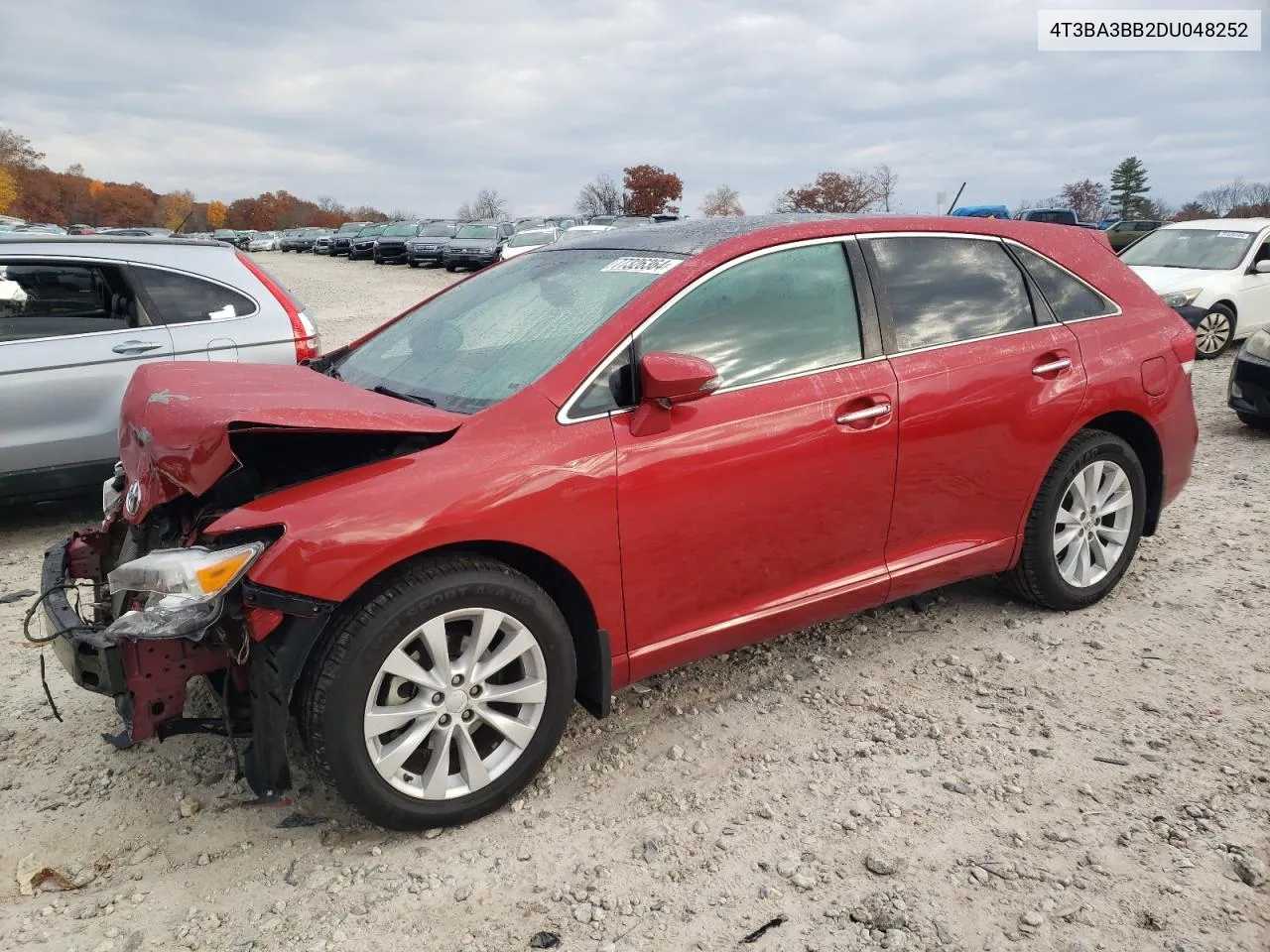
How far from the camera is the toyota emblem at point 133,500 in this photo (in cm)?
276

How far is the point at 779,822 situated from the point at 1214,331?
10.3 metres

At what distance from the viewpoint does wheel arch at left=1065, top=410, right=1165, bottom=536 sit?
3988 mm

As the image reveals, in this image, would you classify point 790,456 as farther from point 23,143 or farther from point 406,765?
point 23,143

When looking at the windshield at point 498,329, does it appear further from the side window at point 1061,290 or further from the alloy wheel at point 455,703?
the side window at point 1061,290

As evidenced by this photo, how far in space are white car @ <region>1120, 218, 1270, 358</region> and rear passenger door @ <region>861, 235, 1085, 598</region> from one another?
762cm

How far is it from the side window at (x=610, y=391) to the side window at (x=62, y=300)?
3628 mm

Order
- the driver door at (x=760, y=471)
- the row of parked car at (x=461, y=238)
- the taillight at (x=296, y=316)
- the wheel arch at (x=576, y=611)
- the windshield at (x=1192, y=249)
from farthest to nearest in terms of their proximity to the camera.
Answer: the row of parked car at (x=461, y=238) → the windshield at (x=1192, y=249) → the taillight at (x=296, y=316) → the driver door at (x=760, y=471) → the wheel arch at (x=576, y=611)

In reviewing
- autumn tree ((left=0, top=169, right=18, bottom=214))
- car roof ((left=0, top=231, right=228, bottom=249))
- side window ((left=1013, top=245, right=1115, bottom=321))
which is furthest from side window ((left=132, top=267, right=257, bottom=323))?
autumn tree ((left=0, top=169, right=18, bottom=214))

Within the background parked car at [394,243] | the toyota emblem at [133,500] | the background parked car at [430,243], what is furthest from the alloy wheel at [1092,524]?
the background parked car at [394,243]

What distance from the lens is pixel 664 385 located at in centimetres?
271

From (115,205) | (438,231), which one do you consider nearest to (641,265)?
(438,231)

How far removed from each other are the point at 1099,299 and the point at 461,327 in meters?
2.68

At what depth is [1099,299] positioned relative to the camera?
3.96 meters

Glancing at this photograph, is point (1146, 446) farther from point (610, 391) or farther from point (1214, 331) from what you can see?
point (1214, 331)
